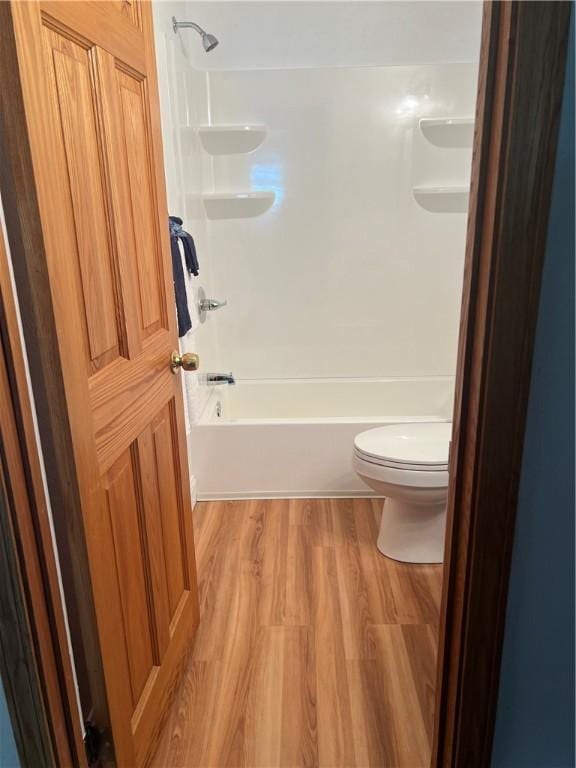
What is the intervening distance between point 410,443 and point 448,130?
73.3 inches

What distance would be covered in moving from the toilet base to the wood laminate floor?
0.15ft

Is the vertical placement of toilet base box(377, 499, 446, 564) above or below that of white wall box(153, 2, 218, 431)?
below

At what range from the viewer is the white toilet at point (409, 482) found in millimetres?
2018

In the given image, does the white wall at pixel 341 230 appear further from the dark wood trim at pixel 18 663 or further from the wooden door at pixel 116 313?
the dark wood trim at pixel 18 663

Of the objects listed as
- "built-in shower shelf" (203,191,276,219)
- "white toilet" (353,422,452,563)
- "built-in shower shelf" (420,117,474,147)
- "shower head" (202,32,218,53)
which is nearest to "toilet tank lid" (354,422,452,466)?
"white toilet" (353,422,452,563)

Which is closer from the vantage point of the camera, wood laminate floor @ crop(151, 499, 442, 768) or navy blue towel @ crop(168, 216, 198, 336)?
wood laminate floor @ crop(151, 499, 442, 768)

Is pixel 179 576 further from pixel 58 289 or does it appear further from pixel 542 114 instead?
pixel 542 114

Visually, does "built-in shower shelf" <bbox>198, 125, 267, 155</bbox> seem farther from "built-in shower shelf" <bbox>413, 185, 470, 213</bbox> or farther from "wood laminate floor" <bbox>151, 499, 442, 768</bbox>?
"wood laminate floor" <bbox>151, 499, 442, 768</bbox>

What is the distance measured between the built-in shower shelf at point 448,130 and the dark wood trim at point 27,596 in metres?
2.72

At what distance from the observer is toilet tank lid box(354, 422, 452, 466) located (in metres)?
2.06

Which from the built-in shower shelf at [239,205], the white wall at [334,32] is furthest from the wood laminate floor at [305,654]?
the white wall at [334,32]

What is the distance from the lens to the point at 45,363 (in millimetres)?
919

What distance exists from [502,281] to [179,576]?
131cm

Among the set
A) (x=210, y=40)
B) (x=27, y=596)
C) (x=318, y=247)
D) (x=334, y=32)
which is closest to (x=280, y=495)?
(x=318, y=247)
